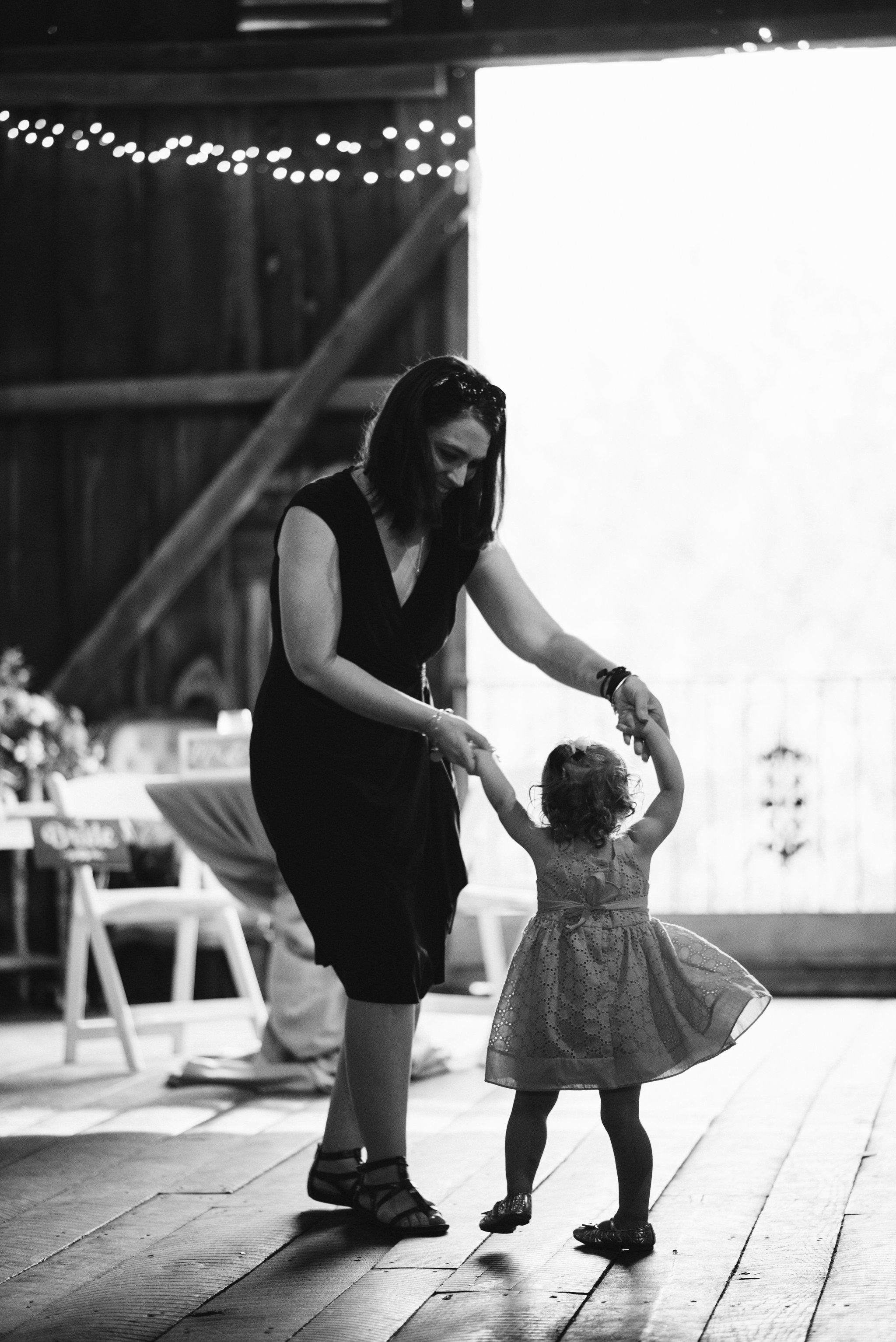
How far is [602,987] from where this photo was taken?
2.46m

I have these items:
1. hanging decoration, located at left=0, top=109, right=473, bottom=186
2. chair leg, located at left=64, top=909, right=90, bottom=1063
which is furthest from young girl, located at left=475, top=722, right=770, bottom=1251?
hanging decoration, located at left=0, top=109, right=473, bottom=186

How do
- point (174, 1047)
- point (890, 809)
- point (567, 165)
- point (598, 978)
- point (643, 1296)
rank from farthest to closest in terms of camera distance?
point (890, 809)
point (567, 165)
point (174, 1047)
point (598, 978)
point (643, 1296)

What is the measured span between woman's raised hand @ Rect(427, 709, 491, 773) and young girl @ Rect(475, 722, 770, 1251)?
18mm

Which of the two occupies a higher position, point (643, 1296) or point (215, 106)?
point (215, 106)

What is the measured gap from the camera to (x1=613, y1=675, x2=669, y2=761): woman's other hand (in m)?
2.53

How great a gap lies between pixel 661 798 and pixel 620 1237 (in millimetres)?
646

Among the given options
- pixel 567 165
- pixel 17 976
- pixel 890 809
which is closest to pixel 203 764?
pixel 17 976

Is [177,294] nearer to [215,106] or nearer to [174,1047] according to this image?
[215,106]

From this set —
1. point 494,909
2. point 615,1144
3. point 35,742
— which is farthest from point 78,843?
point 615,1144

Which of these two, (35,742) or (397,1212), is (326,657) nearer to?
(397,1212)

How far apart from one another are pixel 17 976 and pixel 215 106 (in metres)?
3.12

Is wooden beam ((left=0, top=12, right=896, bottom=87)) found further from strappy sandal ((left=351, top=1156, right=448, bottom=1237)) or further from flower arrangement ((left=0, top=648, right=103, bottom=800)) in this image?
strappy sandal ((left=351, top=1156, right=448, bottom=1237))

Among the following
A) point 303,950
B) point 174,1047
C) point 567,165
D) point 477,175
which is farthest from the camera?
point 567,165

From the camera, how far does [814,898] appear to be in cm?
1283
